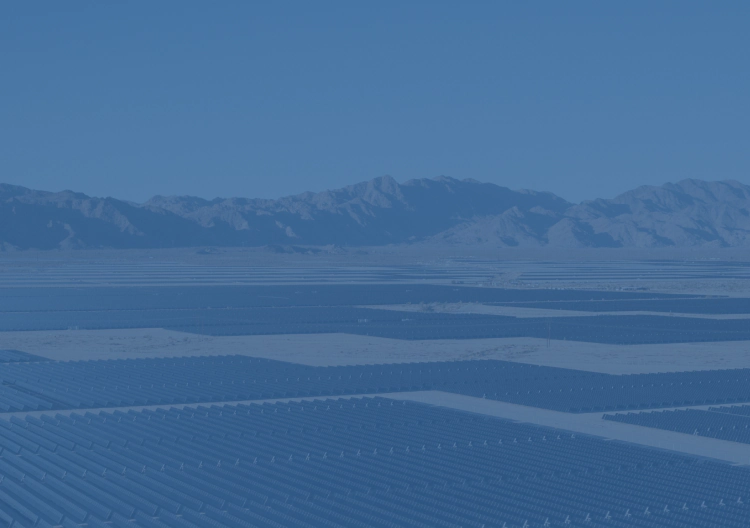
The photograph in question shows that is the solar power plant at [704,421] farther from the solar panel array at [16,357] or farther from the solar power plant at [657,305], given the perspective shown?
the solar power plant at [657,305]

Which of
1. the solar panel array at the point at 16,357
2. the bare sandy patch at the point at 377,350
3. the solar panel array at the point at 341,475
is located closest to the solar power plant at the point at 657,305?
the bare sandy patch at the point at 377,350

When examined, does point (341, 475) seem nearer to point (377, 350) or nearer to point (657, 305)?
point (377, 350)

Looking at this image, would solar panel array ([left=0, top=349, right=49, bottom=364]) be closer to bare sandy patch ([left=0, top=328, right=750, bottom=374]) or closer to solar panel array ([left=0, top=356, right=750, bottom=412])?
bare sandy patch ([left=0, top=328, right=750, bottom=374])

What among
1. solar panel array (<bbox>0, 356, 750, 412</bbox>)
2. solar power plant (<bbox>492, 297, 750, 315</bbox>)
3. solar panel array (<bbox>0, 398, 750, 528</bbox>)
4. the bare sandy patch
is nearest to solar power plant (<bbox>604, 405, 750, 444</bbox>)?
solar panel array (<bbox>0, 356, 750, 412</bbox>)

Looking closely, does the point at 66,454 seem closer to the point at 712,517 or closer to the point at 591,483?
the point at 591,483

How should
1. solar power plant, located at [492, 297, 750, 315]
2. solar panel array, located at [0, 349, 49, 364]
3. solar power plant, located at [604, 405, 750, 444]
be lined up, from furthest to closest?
solar power plant, located at [492, 297, 750, 315] → solar panel array, located at [0, 349, 49, 364] → solar power plant, located at [604, 405, 750, 444]

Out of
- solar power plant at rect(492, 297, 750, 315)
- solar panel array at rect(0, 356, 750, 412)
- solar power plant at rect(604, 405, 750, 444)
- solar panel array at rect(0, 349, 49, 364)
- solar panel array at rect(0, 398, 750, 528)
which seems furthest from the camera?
solar power plant at rect(492, 297, 750, 315)

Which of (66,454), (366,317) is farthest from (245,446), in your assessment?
(366,317)

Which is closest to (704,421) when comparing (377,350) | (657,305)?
(377,350)
